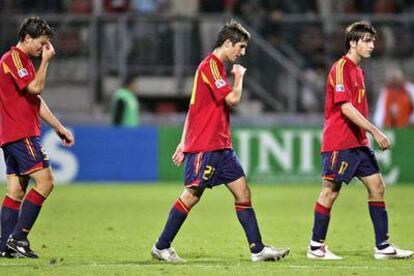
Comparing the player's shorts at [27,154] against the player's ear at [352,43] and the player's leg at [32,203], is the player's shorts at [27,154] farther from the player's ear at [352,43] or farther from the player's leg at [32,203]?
the player's ear at [352,43]

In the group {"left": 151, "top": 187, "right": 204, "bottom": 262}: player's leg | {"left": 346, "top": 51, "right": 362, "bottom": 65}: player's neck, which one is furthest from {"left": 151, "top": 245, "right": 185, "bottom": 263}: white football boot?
{"left": 346, "top": 51, "right": 362, "bottom": 65}: player's neck

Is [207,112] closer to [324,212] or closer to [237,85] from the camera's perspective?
[237,85]

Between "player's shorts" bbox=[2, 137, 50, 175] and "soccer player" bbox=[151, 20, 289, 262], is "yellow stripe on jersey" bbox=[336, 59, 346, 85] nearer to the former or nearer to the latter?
"soccer player" bbox=[151, 20, 289, 262]

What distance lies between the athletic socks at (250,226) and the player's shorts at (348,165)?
0.94 metres

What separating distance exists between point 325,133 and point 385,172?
10874 mm

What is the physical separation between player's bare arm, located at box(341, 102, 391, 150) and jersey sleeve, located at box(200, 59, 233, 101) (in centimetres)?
116

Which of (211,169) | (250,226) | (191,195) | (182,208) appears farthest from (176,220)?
(250,226)

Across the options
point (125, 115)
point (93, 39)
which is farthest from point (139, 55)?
point (125, 115)

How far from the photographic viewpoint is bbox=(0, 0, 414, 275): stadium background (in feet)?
71.7

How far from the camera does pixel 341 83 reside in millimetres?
10805

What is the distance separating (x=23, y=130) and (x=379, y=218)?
11.5 feet

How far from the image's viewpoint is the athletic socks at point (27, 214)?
10828 millimetres

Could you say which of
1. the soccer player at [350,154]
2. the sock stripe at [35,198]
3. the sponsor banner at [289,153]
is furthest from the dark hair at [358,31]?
the sponsor banner at [289,153]

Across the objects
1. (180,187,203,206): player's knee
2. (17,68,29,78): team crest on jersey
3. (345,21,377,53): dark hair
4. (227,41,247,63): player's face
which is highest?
(345,21,377,53): dark hair
